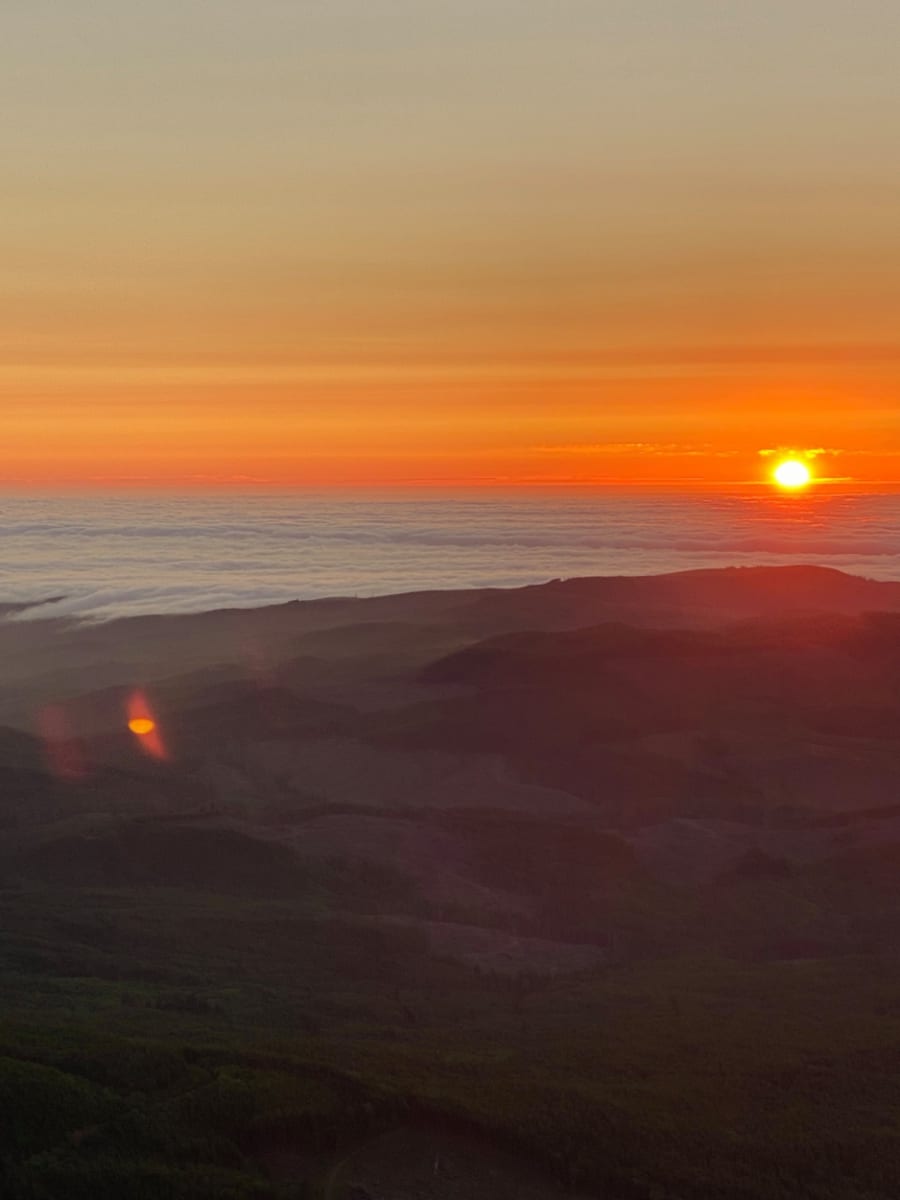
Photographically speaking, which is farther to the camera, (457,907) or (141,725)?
(141,725)

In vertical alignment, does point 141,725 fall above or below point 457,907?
above

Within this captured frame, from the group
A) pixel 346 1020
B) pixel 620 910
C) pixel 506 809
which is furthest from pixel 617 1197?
pixel 506 809

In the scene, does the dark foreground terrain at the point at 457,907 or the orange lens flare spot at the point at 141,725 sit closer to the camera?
the dark foreground terrain at the point at 457,907

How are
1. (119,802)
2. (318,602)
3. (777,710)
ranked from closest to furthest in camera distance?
(119,802), (777,710), (318,602)

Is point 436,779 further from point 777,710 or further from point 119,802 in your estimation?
point 777,710

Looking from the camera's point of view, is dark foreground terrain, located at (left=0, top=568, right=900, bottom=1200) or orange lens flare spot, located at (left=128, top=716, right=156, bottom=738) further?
orange lens flare spot, located at (left=128, top=716, right=156, bottom=738)
